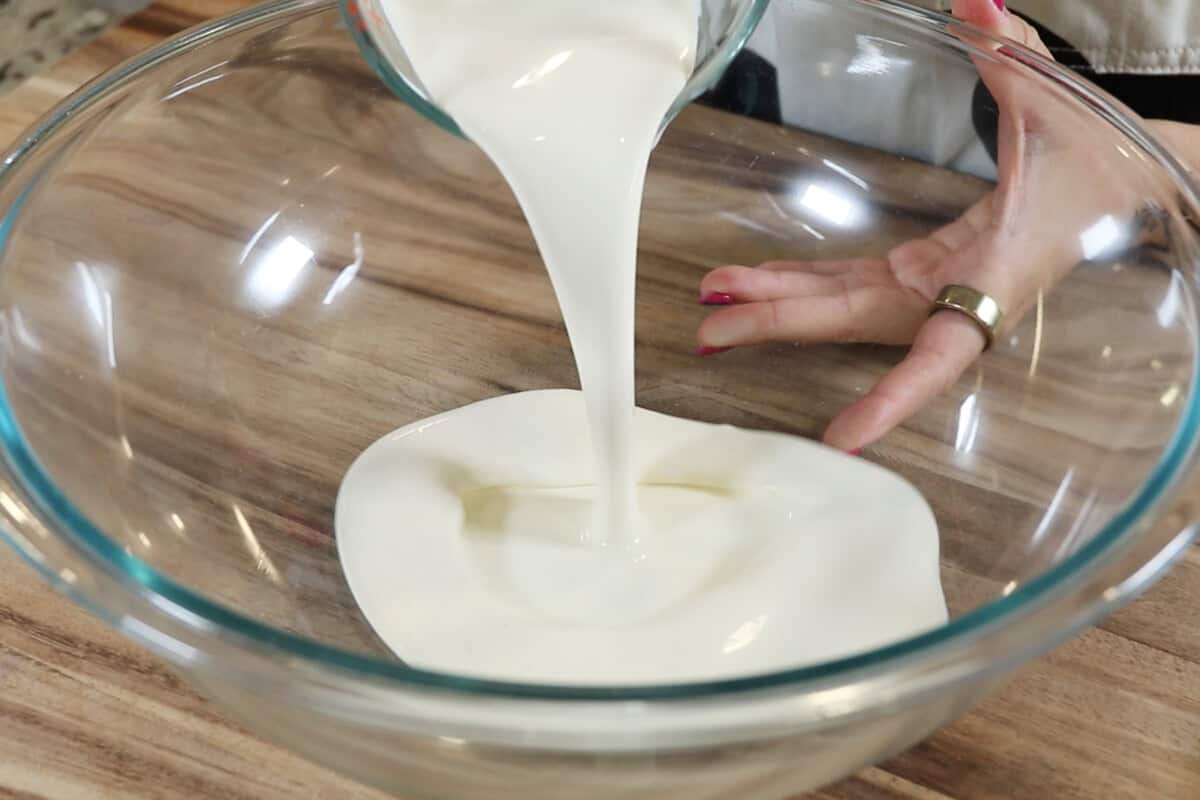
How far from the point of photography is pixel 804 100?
96cm

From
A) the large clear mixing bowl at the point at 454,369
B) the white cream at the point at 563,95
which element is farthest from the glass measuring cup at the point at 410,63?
the large clear mixing bowl at the point at 454,369

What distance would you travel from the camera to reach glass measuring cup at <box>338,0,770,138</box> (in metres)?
0.75

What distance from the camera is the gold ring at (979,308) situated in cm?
86

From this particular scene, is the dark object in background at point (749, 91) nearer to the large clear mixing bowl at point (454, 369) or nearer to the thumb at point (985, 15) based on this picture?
the large clear mixing bowl at point (454, 369)

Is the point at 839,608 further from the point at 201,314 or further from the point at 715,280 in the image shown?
the point at 201,314

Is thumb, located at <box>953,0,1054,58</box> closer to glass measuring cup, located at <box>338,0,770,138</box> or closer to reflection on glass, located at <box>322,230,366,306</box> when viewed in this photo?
glass measuring cup, located at <box>338,0,770,138</box>

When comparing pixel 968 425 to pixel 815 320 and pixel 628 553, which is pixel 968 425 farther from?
pixel 628 553

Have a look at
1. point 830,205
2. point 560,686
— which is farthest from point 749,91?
point 560,686

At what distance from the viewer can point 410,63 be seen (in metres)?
0.75

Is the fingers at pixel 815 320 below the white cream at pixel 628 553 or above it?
above

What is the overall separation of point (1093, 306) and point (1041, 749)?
29cm

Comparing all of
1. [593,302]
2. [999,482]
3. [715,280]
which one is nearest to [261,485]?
[593,302]

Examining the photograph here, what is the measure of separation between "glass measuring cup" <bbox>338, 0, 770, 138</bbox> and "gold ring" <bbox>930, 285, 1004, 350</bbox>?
0.23m

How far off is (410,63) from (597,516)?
303 millimetres
